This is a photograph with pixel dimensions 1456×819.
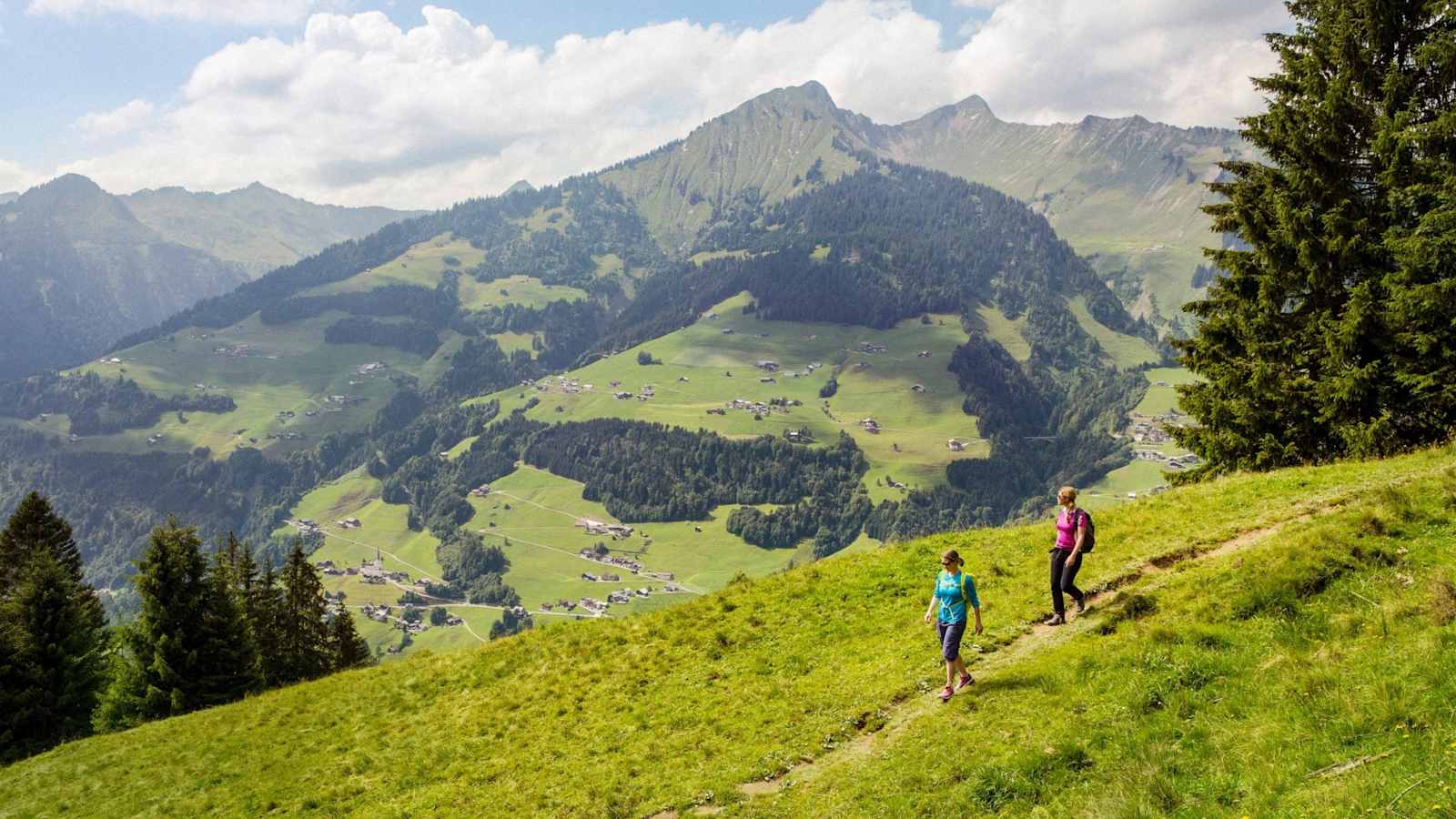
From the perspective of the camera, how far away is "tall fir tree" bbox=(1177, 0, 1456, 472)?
2855 cm

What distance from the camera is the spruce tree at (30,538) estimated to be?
6147cm

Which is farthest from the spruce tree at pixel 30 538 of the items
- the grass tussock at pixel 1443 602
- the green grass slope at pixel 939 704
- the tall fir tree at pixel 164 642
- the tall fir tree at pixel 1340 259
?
the tall fir tree at pixel 1340 259

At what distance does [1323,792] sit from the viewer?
10086mm

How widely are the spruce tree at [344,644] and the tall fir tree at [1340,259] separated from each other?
7205cm

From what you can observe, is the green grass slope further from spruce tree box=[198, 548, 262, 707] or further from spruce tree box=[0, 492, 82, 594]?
spruce tree box=[0, 492, 82, 594]

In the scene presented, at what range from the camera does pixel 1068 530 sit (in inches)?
778

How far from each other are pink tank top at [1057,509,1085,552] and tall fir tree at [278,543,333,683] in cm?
6876

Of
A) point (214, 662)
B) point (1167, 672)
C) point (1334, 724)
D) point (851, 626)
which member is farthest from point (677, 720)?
point (214, 662)

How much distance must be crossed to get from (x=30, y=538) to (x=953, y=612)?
7886 cm

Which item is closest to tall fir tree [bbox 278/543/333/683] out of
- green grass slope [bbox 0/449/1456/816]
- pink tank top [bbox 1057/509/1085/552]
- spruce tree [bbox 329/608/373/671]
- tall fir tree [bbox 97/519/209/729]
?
spruce tree [bbox 329/608/373/671]

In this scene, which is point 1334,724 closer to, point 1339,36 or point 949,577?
point 949,577

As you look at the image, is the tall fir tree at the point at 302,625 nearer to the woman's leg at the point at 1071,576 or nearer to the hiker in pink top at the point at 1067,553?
the hiker in pink top at the point at 1067,553

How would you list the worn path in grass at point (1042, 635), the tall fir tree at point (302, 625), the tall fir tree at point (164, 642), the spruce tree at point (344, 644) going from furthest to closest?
the spruce tree at point (344, 644)
the tall fir tree at point (302, 625)
the tall fir tree at point (164, 642)
the worn path in grass at point (1042, 635)

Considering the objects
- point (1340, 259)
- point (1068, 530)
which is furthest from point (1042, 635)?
point (1340, 259)
